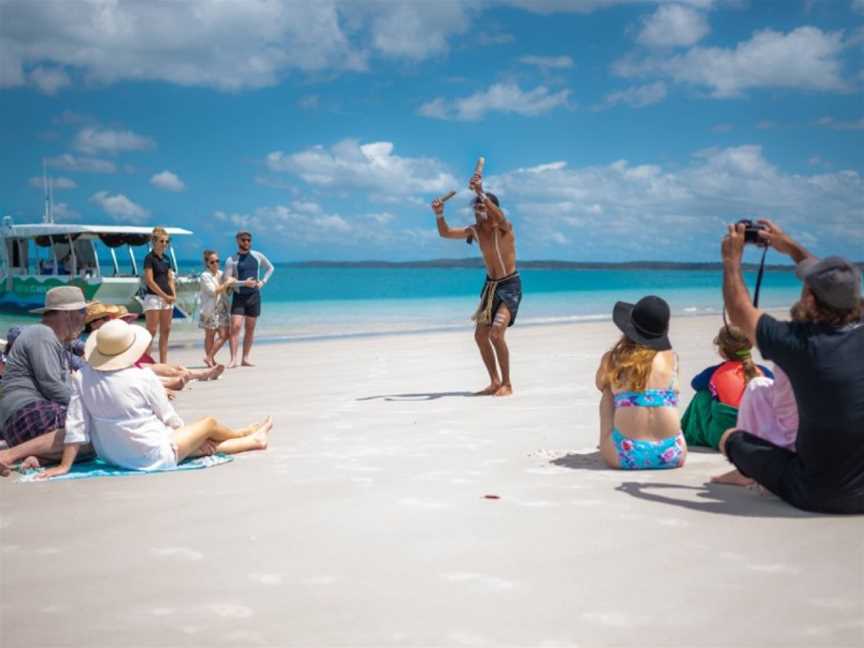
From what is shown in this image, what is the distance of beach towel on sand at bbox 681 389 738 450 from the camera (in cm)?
526

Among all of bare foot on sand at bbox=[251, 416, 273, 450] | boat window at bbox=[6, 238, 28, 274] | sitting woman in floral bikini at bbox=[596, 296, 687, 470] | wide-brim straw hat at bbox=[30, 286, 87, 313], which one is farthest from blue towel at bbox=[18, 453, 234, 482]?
boat window at bbox=[6, 238, 28, 274]

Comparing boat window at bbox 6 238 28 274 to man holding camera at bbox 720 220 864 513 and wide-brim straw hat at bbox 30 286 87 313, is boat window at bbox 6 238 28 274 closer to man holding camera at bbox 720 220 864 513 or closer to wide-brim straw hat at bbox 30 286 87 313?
wide-brim straw hat at bbox 30 286 87 313

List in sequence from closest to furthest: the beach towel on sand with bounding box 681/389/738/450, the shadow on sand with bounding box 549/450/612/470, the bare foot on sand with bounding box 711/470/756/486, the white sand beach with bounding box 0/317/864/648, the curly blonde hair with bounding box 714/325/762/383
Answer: the white sand beach with bounding box 0/317/864/648, the bare foot on sand with bounding box 711/470/756/486, the shadow on sand with bounding box 549/450/612/470, the curly blonde hair with bounding box 714/325/762/383, the beach towel on sand with bounding box 681/389/738/450

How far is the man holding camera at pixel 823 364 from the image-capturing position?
362cm

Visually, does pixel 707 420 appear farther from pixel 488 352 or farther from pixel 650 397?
pixel 488 352

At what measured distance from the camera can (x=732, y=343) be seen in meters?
5.17

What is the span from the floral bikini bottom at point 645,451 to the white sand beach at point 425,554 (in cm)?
6

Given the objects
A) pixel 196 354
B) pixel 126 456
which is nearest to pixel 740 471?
pixel 126 456

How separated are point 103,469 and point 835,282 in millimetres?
4036

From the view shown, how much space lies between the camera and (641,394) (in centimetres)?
470

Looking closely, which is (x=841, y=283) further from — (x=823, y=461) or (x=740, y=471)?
(x=740, y=471)

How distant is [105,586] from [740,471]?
9.62ft

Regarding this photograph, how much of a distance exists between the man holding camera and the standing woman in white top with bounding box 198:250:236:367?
27.3ft

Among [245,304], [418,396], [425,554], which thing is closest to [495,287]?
[418,396]
